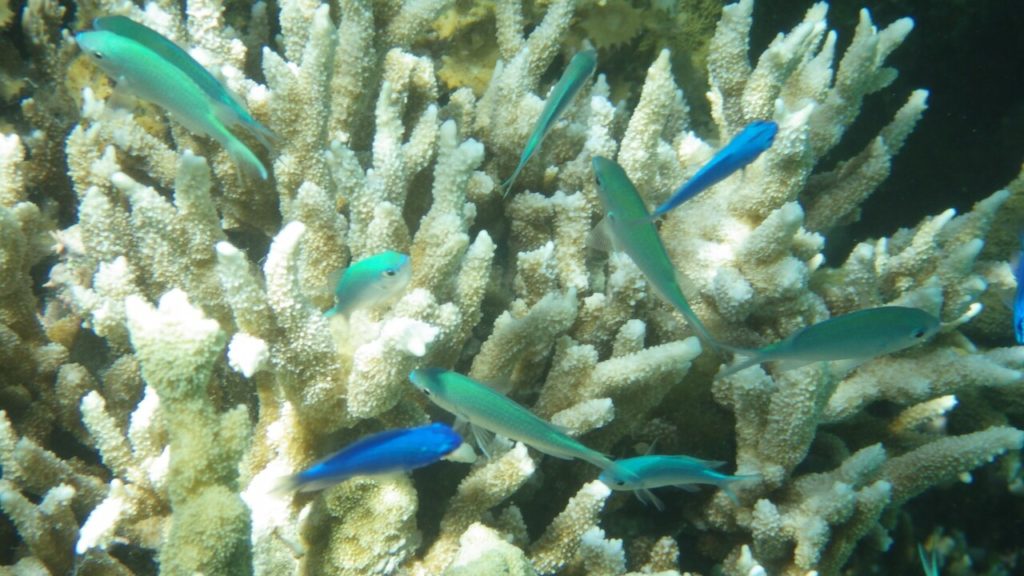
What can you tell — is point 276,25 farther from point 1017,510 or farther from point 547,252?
point 1017,510

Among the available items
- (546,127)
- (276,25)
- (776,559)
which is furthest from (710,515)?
(276,25)

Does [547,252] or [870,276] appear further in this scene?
[870,276]

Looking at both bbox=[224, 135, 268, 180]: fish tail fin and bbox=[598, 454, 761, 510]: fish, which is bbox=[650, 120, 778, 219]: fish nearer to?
bbox=[598, 454, 761, 510]: fish

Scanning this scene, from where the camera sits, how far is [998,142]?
17.6 ft

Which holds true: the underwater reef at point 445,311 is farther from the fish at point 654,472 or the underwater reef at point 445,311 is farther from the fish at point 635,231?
the fish at point 635,231

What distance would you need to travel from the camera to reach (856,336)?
2.15 m

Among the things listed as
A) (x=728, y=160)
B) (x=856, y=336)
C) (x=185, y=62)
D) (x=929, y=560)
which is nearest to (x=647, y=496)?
(x=856, y=336)

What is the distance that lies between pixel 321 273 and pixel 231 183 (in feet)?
2.40

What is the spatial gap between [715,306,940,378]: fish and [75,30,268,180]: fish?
82.7 inches

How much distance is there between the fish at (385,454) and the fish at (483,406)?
20cm

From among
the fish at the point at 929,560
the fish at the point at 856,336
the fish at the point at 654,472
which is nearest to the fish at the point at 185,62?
the fish at the point at 654,472

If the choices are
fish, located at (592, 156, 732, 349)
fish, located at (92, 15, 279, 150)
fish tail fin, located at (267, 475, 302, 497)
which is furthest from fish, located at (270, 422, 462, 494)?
fish, located at (92, 15, 279, 150)

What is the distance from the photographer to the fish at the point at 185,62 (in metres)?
2.16

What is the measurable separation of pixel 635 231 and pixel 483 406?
800 mm
